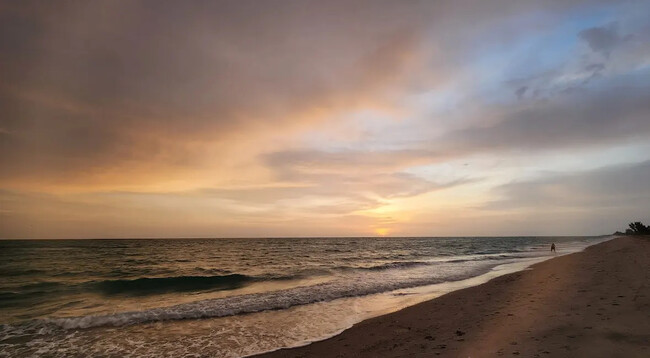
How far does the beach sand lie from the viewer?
6711 millimetres

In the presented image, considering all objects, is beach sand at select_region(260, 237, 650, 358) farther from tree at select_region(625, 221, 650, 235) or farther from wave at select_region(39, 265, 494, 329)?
tree at select_region(625, 221, 650, 235)

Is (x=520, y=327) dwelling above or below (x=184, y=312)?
above

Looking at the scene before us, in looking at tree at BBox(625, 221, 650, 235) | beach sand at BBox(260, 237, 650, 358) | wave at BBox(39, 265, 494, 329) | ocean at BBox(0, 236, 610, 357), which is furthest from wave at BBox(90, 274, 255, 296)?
tree at BBox(625, 221, 650, 235)

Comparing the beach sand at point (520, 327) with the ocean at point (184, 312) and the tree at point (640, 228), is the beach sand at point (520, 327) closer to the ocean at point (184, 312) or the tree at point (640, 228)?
the ocean at point (184, 312)

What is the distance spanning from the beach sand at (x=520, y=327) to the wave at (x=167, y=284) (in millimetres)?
15588

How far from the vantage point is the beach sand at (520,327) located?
6.71 m

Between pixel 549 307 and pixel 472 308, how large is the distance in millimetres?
2679

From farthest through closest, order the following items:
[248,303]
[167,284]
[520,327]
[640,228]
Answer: [640,228] < [167,284] < [248,303] < [520,327]

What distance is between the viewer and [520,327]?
848 centimetres

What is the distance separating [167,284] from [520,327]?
24517mm

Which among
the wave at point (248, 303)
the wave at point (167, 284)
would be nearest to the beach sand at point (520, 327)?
the wave at point (248, 303)

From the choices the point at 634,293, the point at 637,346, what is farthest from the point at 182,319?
the point at 634,293

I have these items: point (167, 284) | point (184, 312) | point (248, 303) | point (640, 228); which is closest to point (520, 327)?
point (248, 303)

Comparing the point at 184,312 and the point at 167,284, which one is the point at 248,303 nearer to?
the point at 184,312
